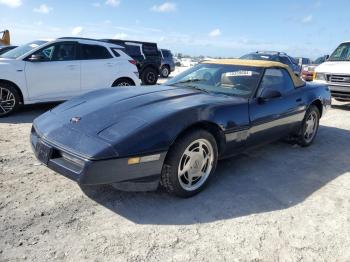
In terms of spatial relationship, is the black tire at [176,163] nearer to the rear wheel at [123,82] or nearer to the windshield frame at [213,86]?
the windshield frame at [213,86]

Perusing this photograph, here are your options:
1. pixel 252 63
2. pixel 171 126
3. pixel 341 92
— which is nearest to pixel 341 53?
pixel 341 92

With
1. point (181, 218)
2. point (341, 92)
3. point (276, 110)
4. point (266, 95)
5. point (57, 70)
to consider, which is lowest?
point (181, 218)

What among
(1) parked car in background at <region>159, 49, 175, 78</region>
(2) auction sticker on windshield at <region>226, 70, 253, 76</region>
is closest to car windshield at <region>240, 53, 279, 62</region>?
(1) parked car in background at <region>159, 49, 175, 78</region>

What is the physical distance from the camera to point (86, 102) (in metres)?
3.93

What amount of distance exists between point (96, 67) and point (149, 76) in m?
6.43

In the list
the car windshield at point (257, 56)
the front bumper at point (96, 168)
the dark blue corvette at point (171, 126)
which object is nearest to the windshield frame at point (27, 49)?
the dark blue corvette at point (171, 126)

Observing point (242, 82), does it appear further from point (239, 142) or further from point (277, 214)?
point (277, 214)

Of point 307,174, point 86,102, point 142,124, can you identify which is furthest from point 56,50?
point 307,174

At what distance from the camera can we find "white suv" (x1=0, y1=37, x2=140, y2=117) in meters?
6.75

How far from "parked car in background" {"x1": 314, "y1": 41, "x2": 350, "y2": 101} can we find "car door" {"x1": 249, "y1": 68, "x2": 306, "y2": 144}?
4.67 metres

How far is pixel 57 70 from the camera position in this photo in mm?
7219

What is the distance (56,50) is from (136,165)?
Answer: 519 cm

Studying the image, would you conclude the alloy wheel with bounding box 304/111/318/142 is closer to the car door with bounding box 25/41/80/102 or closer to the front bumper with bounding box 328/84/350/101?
the front bumper with bounding box 328/84/350/101

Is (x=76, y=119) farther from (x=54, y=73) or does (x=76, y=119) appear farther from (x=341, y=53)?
(x=341, y=53)
